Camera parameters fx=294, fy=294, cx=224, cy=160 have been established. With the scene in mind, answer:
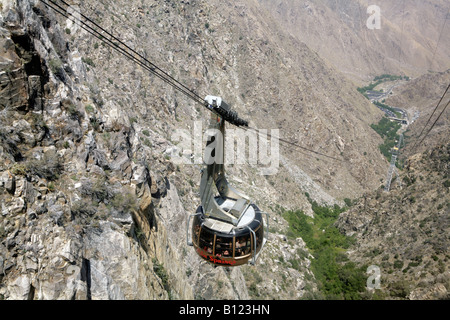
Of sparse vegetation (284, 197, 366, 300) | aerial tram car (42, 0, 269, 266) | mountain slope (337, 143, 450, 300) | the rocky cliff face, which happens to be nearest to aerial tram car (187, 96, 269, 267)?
aerial tram car (42, 0, 269, 266)

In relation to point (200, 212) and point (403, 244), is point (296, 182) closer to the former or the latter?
point (403, 244)

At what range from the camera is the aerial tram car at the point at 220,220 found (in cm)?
1230

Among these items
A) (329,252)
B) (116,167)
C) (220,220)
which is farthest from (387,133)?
(116,167)

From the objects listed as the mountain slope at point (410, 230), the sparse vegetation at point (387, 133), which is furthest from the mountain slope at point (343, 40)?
the mountain slope at point (410, 230)

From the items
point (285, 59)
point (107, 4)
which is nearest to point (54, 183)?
point (107, 4)

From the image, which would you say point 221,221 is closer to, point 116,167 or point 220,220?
point 220,220

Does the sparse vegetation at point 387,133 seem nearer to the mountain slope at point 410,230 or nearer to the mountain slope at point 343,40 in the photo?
the mountain slope at point 410,230

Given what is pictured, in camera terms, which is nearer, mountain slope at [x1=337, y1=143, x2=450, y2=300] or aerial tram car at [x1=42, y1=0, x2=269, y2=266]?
aerial tram car at [x1=42, y1=0, x2=269, y2=266]

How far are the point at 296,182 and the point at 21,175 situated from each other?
47889 millimetres

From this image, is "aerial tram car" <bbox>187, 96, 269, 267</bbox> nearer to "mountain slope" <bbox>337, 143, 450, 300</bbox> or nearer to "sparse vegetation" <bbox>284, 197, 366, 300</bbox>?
"mountain slope" <bbox>337, 143, 450, 300</bbox>

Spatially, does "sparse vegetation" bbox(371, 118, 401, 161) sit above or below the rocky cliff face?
below

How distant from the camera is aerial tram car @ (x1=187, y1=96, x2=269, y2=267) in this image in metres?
12.3

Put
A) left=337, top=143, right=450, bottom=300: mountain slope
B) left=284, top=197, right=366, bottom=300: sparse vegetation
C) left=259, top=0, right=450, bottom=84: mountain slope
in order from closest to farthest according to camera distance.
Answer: left=337, top=143, right=450, bottom=300: mountain slope
left=284, top=197, right=366, bottom=300: sparse vegetation
left=259, top=0, right=450, bottom=84: mountain slope

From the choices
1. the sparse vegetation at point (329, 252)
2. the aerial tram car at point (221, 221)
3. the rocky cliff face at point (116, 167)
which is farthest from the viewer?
the sparse vegetation at point (329, 252)
